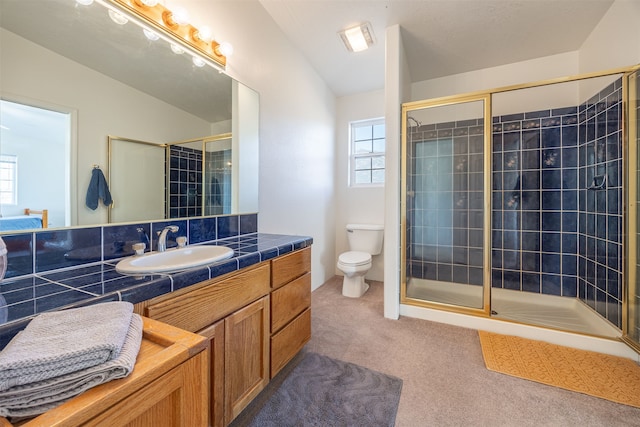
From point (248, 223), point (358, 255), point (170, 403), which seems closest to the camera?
point (170, 403)

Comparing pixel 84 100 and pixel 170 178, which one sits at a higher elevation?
pixel 84 100

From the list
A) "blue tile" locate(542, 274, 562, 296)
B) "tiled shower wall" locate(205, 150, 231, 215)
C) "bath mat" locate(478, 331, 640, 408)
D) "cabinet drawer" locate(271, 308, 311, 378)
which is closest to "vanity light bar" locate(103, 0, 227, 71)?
"tiled shower wall" locate(205, 150, 231, 215)

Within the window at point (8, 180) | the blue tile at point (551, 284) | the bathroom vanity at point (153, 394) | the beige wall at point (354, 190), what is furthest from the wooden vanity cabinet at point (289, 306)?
the blue tile at point (551, 284)

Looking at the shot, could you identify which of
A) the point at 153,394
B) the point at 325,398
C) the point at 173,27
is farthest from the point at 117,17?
the point at 325,398

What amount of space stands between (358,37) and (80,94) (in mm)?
2140

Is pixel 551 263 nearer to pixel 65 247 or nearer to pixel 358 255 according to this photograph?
pixel 358 255

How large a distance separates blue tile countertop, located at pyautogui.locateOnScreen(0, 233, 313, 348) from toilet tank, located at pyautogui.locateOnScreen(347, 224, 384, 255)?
2092mm

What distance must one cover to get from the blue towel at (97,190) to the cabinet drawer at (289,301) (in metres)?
0.90

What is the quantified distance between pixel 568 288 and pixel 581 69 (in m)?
2.08

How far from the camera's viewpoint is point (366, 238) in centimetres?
312

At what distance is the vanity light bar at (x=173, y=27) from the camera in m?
1.23

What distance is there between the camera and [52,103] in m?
1.00

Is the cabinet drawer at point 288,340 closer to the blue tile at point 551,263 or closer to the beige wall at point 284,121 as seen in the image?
the beige wall at point 284,121

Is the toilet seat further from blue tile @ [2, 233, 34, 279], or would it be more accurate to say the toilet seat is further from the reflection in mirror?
blue tile @ [2, 233, 34, 279]
